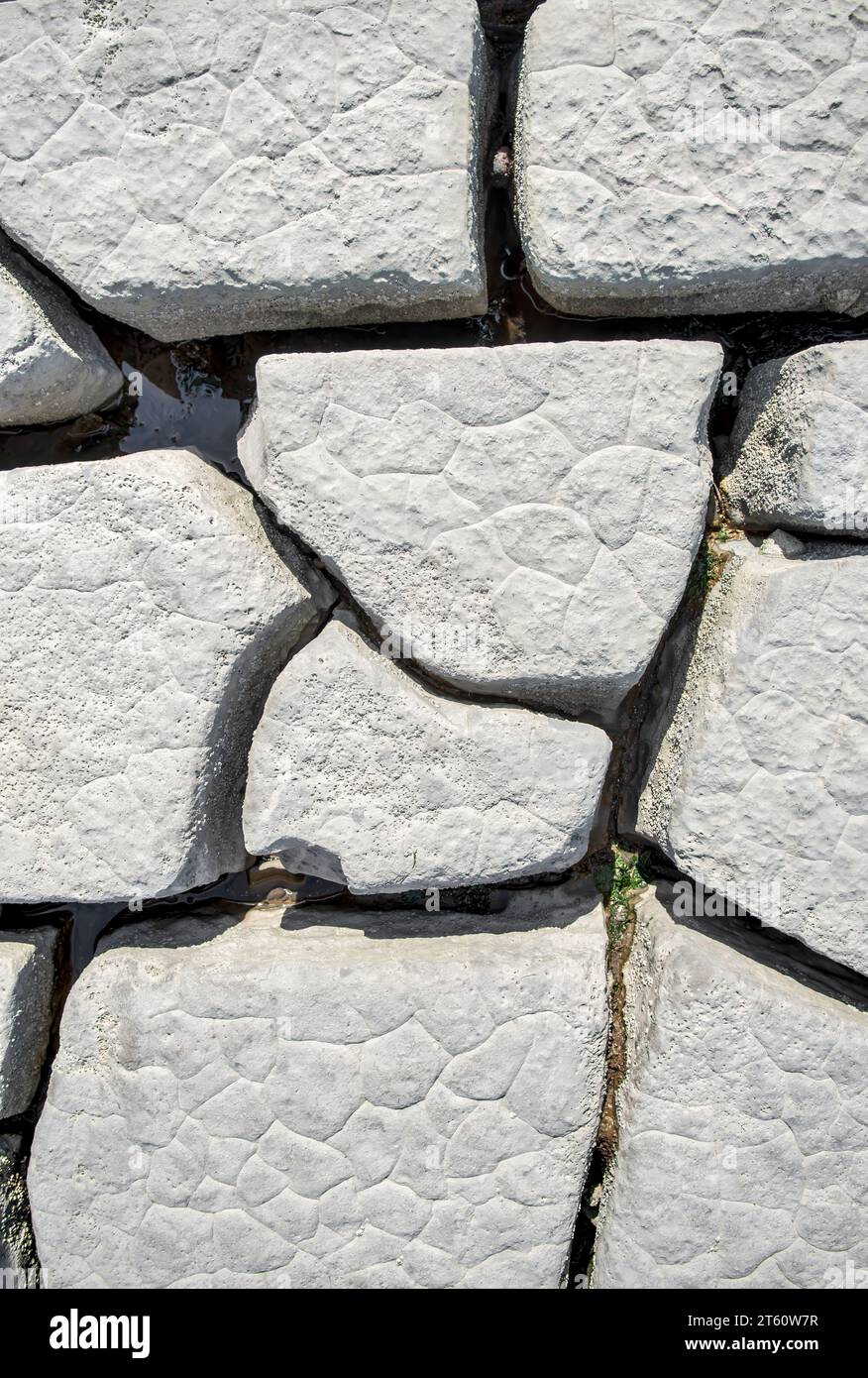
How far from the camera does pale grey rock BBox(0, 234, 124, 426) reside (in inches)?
44.6

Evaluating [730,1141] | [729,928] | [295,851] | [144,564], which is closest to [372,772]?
[295,851]

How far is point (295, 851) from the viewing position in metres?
1.27

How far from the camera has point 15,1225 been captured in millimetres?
1354

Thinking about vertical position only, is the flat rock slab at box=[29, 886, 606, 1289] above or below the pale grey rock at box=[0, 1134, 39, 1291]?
above

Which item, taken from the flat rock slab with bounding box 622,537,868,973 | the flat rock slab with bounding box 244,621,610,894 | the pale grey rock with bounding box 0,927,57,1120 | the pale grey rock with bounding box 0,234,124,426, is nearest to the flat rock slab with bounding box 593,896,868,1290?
the flat rock slab with bounding box 622,537,868,973

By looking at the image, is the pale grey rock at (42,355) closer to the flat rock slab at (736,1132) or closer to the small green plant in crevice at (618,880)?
the small green plant in crevice at (618,880)

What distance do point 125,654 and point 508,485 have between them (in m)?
0.55

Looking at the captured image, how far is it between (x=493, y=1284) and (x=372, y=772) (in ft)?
2.59

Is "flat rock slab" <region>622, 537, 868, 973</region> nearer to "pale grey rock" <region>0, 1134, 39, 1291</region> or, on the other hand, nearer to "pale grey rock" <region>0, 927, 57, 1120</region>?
"pale grey rock" <region>0, 927, 57, 1120</region>

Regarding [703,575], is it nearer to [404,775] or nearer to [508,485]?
[508,485]

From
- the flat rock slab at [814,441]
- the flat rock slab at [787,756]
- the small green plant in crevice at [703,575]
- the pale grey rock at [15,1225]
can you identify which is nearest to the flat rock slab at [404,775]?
the flat rock slab at [787,756]

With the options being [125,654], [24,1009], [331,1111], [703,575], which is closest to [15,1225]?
[24,1009]

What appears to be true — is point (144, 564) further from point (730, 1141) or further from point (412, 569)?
point (730, 1141)

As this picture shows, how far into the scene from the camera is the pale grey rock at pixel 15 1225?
1330 mm
